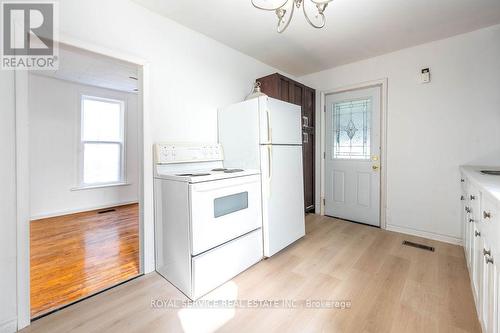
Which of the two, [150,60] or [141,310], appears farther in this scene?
[150,60]

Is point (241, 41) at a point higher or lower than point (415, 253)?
higher

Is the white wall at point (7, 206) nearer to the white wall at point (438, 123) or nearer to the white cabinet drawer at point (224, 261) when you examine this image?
the white cabinet drawer at point (224, 261)

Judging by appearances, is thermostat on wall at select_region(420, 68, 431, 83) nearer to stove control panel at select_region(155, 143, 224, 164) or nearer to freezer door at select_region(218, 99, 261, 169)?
freezer door at select_region(218, 99, 261, 169)

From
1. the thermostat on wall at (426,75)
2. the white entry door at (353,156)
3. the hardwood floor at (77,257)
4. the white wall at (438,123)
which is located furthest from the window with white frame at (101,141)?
the thermostat on wall at (426,75)

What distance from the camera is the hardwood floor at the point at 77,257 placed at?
1.83 metres

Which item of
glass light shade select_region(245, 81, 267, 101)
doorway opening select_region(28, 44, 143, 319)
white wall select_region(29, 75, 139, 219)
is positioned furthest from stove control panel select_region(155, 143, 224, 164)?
white wall select_region(29, 75, 139, 219)

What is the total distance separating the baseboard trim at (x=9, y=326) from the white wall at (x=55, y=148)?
10.2ft

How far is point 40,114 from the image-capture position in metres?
3.80

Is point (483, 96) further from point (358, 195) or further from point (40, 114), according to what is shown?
point (40, 114)

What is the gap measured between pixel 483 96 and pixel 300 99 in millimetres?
2131

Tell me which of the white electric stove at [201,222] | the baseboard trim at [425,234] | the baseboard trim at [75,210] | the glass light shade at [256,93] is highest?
the glass light shade at [256,93]

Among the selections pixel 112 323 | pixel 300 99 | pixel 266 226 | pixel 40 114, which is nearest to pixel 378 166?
pixel 300 99

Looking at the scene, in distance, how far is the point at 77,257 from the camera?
2.44 m

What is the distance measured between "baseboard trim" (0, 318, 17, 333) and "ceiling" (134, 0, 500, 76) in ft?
8.53
